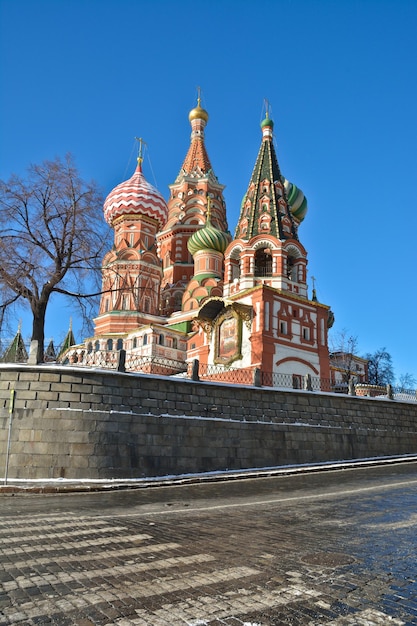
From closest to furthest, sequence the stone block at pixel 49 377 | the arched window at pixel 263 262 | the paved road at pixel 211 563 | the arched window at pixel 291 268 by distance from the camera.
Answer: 1. the paved road at pixel 211 563
2. the stone block at pixel 49 377
3. the arched window at pixel 263 262
4. the arched window at pixel 291 268

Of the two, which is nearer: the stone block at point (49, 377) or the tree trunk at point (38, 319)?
the stone block at point (49, 377)

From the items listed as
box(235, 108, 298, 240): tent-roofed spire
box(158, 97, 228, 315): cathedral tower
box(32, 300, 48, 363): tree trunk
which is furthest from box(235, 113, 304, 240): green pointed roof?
box(32, 300, 48, 363): tree trunk

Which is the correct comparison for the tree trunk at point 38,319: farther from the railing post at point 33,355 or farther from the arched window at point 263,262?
the arched window at point 263,262

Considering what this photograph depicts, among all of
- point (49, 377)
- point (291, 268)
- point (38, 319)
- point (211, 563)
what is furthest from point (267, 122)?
point (211, 563)

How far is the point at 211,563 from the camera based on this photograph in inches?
200

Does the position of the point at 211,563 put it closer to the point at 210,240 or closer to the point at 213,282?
the point at 213,282

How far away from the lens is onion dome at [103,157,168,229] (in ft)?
146

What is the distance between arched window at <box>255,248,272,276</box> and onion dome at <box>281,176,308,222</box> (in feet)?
41.0

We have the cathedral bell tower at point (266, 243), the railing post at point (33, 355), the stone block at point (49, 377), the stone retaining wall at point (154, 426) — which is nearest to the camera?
the stone retaining wall at point (154, 426)

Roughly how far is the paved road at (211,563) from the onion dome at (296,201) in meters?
36.6

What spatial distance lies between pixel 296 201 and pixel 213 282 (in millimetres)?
11419

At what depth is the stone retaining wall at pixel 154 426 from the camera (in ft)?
43.9

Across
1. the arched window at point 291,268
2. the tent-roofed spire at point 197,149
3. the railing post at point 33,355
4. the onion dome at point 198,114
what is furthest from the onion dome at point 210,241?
the railing post at point 33,355

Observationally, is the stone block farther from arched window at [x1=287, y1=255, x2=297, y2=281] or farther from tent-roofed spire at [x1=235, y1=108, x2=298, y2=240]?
arched window at [x1=287, y1=255, x2=297, y2=281]
